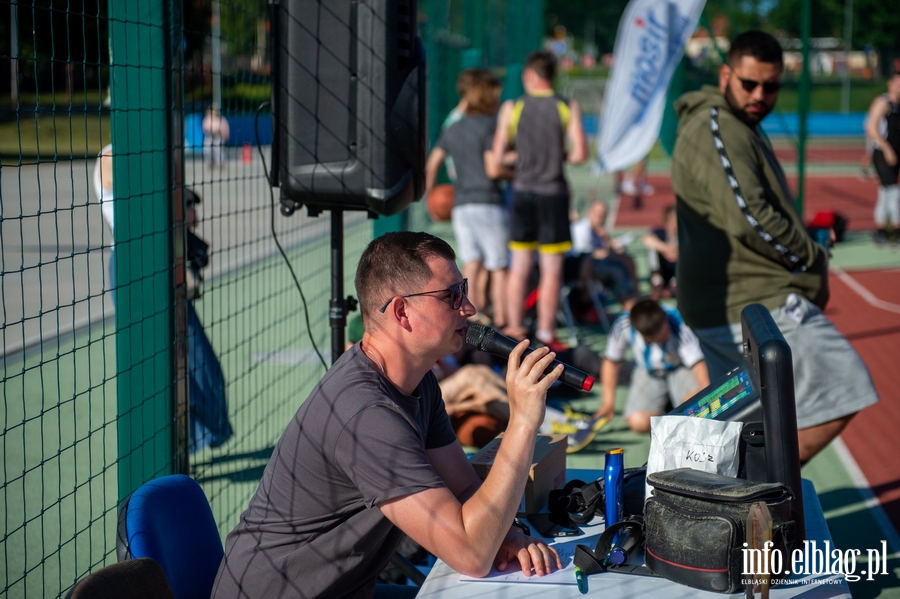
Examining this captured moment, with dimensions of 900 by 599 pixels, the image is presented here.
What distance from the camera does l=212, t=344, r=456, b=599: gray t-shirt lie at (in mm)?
2037

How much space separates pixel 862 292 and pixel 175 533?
27.6 feet

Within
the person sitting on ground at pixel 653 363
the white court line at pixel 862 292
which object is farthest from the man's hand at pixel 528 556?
the white court line at pixel 862 292

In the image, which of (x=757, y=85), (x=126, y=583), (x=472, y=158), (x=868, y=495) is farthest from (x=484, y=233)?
(x=126, y=583)

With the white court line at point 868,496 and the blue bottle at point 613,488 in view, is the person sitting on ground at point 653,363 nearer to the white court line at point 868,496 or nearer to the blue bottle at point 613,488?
the white court line at point 868,496

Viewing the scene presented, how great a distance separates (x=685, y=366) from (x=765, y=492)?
11.0ft

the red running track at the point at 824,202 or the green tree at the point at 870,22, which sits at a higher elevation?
the green tree at the point at 870,22

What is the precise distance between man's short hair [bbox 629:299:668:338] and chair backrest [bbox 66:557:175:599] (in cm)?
365

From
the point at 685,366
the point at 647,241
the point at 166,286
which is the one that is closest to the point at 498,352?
the point at 166,286

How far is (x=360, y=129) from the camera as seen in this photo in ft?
9.96

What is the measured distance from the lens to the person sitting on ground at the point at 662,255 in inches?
319

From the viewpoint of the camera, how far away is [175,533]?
7.16ft

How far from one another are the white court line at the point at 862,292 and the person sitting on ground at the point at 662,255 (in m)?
2.00

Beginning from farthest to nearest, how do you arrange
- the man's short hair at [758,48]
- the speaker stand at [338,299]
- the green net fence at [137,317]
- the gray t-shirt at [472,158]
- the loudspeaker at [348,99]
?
the gray t-shirt at [472,158]
the man's short hair at [758,48]
the speaker stand at [338,299]
the loudspeaker at [348,99]
the green net fence at [137,317]

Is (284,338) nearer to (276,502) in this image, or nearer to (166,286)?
(166,286)
